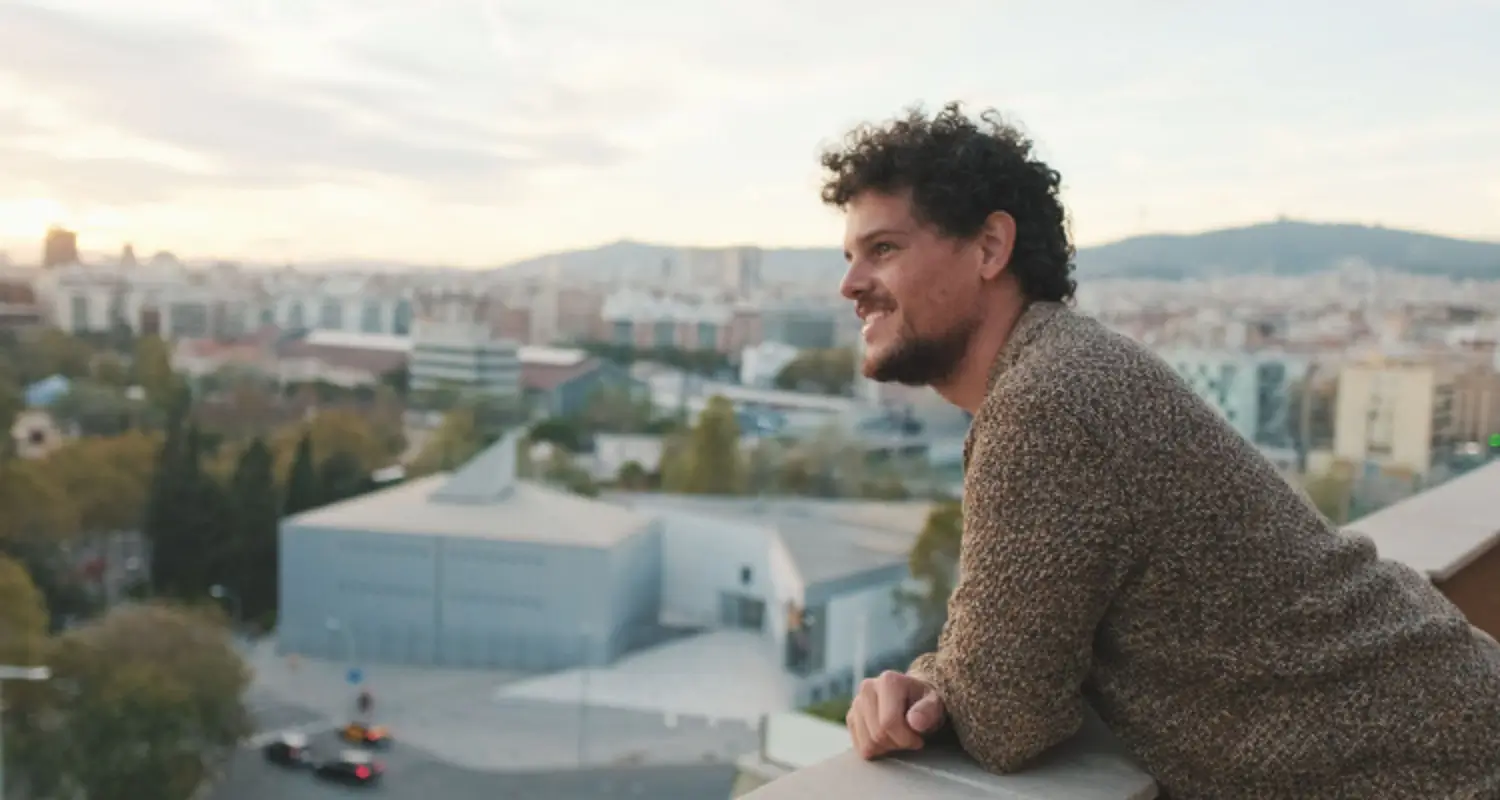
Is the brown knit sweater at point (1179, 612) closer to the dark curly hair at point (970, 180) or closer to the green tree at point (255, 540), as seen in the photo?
the dark curly hair at point (970, 180)

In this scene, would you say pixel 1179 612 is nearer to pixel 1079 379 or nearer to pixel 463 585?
pixel 1079 379

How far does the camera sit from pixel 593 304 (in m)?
13.2

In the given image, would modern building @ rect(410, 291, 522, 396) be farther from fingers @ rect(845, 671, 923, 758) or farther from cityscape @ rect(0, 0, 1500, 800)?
fingers @ rect(845, 671, 923, 758)

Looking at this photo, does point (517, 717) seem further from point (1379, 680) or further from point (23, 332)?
point (1379, 680)

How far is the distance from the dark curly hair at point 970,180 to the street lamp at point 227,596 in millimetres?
11573

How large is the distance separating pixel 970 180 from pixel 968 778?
0.88ft

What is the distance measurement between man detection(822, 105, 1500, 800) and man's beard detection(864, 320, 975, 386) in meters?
0.03

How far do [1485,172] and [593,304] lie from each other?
32.3ft

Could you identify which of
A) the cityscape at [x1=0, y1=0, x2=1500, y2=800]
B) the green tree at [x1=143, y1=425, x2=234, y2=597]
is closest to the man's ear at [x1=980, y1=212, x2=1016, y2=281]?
the cityscape at [x1=0, y1=0, x2=1500, y2=800]

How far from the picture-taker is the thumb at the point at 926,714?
0.53 metres

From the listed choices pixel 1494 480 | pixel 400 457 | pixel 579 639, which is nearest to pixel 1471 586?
pixel 1494 480

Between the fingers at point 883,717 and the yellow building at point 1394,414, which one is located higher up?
the fingers at point 883,717

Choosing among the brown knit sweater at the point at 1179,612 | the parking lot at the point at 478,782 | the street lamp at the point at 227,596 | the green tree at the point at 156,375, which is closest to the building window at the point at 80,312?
the green tree at the point at 156,375

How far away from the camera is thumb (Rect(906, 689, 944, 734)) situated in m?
0.53
